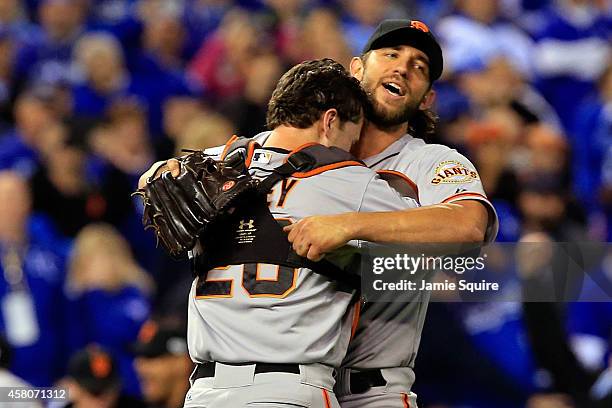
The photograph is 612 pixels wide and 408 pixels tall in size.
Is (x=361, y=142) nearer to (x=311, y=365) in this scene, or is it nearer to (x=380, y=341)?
(x=380, y=341)

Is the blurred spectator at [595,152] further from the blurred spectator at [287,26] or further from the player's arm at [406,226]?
the player's arm at [406,226]

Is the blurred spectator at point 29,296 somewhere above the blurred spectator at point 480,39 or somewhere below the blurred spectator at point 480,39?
below

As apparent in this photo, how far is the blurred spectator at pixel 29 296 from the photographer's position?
6410 millimetres

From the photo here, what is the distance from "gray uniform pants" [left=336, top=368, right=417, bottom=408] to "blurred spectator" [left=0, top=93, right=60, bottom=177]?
4169 millimetres

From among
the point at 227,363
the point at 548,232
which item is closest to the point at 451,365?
the point at 548,232

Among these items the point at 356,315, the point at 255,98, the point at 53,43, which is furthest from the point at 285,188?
the point at 53,43

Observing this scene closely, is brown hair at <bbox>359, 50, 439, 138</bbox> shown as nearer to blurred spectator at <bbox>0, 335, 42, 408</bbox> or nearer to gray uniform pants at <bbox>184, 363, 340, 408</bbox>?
gray uniform pants at <bbox>184, 363, 340, 408</bbox>

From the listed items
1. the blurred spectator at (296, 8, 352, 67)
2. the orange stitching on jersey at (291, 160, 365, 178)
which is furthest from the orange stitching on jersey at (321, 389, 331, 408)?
the blurred spectator at (296, 8, 352, 67)

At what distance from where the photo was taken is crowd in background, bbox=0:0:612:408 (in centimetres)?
539

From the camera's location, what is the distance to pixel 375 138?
3943 mm

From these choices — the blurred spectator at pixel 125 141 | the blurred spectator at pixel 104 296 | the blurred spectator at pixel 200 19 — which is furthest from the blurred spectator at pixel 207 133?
the blurred spectator at pixel 200 19

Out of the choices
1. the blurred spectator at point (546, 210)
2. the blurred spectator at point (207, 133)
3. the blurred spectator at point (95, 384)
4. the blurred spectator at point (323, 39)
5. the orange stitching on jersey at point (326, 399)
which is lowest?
the blurred spectator at point (95, 384)

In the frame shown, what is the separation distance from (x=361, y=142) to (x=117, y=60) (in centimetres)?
486

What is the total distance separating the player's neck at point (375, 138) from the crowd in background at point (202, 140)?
4.99 ft
